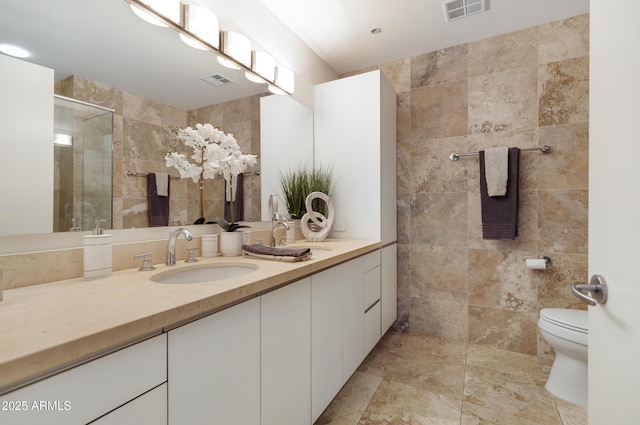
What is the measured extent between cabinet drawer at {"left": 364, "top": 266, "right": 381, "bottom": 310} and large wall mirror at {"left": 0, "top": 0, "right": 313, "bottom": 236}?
3.40 ft

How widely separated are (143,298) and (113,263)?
48 cm

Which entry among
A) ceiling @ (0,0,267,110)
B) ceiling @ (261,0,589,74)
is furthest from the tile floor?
ceiling @ (261,0,589,74)

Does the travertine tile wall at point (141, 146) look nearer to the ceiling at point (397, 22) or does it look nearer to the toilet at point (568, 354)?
the ceiling at point (397, 22)

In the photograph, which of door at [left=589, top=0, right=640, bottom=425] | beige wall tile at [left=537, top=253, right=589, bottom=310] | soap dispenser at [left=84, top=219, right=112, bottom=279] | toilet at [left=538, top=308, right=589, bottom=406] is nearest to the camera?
door at [left=589, top=0, right=640, bottom=425]

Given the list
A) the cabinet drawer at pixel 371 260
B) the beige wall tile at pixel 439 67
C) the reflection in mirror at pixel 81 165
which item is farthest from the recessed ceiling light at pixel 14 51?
the beige wall tile at pixel 439 67

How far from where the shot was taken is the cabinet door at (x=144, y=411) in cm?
61

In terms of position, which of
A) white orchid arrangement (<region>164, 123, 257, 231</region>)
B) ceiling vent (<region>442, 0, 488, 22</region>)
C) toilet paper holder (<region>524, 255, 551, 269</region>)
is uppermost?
ceiling vent (<region>442, 0, 488, 22</region>)

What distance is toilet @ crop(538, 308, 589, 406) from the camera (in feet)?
5.27

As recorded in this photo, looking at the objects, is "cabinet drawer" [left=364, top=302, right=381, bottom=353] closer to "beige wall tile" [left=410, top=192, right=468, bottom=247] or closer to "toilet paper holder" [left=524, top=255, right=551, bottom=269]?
"beige wall tile" [left=410, top=192, right=468, bottom=247]

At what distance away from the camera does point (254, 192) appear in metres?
1.93

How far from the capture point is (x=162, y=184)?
1.36 meters

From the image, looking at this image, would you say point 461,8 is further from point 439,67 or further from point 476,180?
point 476,180

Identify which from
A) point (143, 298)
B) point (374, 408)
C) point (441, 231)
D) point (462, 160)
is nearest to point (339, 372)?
point (374, 408)

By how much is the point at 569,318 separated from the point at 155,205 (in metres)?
2.32
